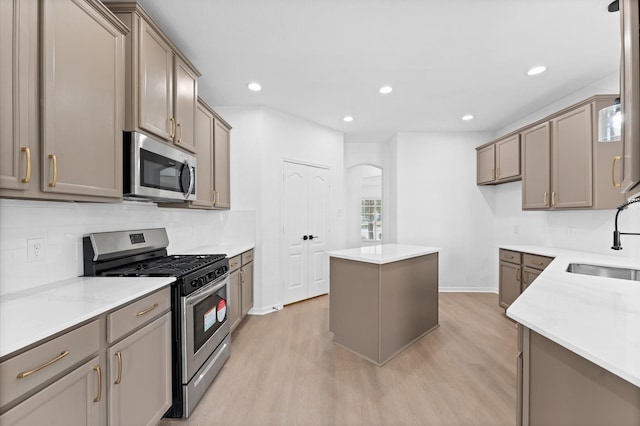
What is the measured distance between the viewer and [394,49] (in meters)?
2.32

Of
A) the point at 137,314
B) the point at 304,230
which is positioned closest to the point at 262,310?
the point at 304,230

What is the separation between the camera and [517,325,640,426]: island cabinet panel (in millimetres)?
740

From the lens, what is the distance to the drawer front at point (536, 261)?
9.51 ft

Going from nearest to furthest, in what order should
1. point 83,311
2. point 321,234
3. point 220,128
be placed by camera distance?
point 83,311, point 220,128, point 321,234

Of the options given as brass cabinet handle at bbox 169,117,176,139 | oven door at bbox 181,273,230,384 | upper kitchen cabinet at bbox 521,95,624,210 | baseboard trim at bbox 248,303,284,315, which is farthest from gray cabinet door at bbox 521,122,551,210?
brass cabinet handle at bbox 169,117,176,139

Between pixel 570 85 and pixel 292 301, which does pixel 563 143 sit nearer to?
pixel 570 85

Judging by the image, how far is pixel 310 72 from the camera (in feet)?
8.95

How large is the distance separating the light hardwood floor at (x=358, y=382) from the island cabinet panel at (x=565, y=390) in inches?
34.2

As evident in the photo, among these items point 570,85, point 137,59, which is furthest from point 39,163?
point 570,85

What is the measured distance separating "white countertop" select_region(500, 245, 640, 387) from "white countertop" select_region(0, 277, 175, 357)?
5.56 feet

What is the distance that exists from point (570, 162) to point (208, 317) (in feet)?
12.8

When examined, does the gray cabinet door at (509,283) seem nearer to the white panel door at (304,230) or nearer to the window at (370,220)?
the white panel door at (304,230)

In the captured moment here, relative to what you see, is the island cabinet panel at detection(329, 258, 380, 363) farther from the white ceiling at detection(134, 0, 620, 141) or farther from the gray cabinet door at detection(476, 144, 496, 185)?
the gray cabinet door at detection(476, 144, 496, 185)

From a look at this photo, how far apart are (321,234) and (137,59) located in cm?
317
